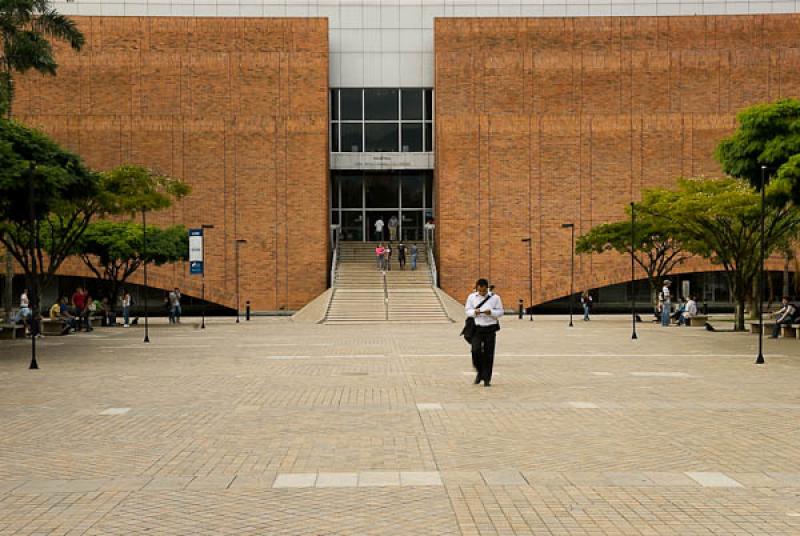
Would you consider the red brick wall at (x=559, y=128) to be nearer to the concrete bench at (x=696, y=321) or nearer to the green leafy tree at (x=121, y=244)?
the concrete bench at (x=696, y=321)

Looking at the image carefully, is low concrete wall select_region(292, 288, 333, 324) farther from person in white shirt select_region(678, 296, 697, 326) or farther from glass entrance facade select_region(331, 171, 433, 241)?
person in white shirt select_region(678, 296, 697, 326)

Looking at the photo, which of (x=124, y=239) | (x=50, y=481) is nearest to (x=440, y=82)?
(x=124, y=239)

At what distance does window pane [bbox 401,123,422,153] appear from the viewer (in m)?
57.4

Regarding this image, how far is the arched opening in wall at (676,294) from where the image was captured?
56.3 metres

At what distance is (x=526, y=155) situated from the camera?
5306cm

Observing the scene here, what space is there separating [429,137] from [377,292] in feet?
46.4

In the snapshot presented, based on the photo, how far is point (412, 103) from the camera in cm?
5734

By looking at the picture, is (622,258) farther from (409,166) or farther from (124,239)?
(124,239)

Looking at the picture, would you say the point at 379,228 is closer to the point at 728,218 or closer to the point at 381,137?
the point at 381,137

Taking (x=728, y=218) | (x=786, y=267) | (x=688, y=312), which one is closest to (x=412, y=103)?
(x=786, y=267)

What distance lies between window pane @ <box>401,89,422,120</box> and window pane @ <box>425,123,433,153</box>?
80 cm

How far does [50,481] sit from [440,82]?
155 feet

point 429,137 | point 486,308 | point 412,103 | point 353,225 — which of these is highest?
point 412,103

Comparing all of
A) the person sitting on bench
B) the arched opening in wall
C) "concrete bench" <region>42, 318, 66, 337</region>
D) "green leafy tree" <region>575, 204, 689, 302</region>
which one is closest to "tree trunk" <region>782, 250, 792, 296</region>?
the arched opening in wall
